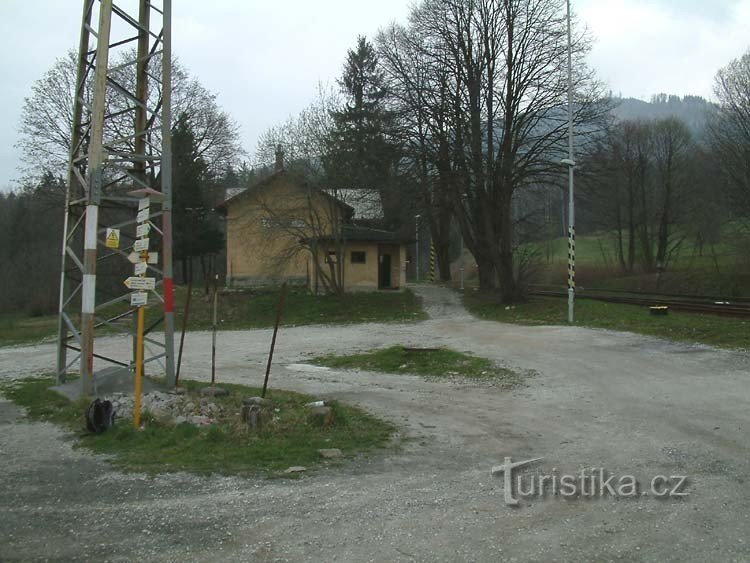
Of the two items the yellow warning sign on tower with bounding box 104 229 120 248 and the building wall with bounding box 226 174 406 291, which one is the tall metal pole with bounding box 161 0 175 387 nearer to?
the yellow warning sign on tower with bounding box 104 229 120 248

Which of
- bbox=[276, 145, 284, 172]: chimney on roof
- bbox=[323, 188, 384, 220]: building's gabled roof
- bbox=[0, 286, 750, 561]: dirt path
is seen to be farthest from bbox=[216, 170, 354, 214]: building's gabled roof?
bbox=[0, 286, 750, 561]: dirt path

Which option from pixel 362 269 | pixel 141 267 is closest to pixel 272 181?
pixel 362 269

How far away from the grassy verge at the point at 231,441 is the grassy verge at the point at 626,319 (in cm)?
1143

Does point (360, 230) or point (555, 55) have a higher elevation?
point (555, 55)

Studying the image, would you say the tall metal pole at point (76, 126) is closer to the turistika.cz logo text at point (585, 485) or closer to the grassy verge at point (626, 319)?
the turistika.cz logo text at point (585, 485)

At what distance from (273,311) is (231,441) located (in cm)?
2405

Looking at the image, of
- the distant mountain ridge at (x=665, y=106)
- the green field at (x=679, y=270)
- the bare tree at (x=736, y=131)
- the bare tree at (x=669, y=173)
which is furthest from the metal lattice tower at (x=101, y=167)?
the distant mountain ridge at (x=665, y=106)

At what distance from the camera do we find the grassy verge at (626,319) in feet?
53.8

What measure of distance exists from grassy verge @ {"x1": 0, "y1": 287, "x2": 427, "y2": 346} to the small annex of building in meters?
1.58

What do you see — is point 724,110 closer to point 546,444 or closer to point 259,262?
point 259,262

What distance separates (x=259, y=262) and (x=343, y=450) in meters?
31.4

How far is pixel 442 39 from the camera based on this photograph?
3033 cm

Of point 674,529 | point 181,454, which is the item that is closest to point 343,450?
point 181,454

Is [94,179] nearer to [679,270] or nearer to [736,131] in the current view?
[736,131]
